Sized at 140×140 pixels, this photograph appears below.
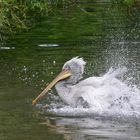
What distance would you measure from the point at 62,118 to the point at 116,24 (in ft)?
39.4

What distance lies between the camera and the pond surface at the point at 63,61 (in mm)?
10477

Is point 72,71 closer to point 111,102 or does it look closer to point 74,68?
point 74,68

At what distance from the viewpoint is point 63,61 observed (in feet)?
52.9

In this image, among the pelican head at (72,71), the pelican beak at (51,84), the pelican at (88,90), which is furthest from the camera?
the pelican head at (72,71)

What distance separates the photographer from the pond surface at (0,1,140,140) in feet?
34.4

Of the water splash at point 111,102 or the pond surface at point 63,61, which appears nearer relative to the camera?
the pond surface at point 63,61

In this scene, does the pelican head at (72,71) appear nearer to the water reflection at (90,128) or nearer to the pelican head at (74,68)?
the pelican head at (74,68)

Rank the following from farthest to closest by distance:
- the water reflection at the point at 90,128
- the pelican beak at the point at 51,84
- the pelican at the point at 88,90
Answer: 1. the pelican beak at the point at 51,84
2. the pelican at the point at 88,90
3. the water reflection at the point at 90,128

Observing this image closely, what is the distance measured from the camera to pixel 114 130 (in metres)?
10.4

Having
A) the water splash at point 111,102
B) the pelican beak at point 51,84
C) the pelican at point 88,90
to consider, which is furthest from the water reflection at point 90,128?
the pelican beak at point 51,84

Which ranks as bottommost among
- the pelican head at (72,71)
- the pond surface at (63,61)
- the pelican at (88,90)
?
the pond surface at (63,61)

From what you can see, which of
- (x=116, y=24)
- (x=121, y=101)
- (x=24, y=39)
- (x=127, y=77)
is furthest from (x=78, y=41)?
(x=121, y=101)

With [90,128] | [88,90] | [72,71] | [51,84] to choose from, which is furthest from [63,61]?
[90,128]

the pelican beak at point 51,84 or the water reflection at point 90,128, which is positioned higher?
the pelican beak at point 51,84
